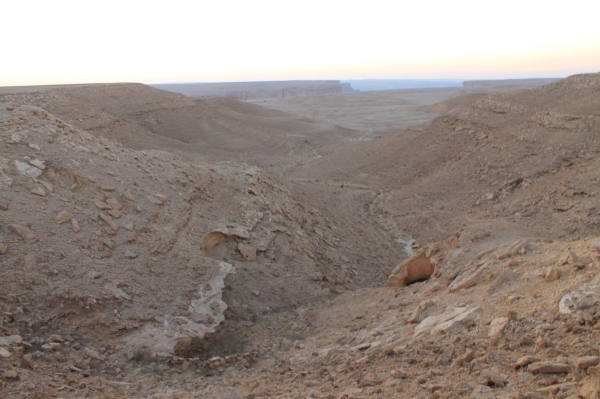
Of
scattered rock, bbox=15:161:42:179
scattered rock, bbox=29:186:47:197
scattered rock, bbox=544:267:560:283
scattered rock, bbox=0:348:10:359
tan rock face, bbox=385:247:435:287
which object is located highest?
scattered rock, bbox=15:161:42:179

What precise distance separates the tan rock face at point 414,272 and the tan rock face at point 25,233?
488 centimetres

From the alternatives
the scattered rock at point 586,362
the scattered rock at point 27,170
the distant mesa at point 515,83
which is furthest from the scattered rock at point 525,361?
the distant mesa at point 515,83

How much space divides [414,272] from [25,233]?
5303mm

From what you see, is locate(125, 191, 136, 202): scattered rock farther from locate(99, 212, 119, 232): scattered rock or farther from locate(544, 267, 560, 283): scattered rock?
locate(544, 267, 560, 283): scattered rock

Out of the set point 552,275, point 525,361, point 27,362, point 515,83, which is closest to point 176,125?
point 27,362

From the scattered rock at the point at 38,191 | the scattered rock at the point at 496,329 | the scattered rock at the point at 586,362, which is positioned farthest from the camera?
the scattered rock at the point at 38,191

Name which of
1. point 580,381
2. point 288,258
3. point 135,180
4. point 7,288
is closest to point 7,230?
point 7,288

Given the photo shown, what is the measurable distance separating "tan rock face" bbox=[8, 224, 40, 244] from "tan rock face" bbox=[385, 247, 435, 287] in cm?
488

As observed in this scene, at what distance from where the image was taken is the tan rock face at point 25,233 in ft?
19.0

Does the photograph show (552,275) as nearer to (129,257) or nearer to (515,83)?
(129,257)

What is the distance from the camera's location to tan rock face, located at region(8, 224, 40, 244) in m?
5.79

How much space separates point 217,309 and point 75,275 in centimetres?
176

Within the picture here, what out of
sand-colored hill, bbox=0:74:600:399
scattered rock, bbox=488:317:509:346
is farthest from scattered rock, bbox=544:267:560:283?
scattered rock, bbox=488:317:509:346

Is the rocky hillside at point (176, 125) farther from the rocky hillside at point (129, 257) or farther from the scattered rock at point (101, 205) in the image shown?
the scattered rock at point (101, 205)
